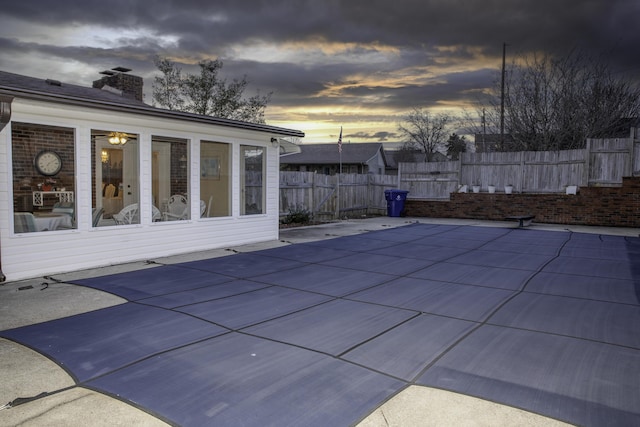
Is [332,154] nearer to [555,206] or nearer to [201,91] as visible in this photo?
[201,91]

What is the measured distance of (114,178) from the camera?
7488 mm

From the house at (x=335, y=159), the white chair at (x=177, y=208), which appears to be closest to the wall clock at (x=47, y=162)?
the white chair at (x=177, y=208)

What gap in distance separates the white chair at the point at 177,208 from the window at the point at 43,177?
172cm

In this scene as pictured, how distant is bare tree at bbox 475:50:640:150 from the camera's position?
19.7m

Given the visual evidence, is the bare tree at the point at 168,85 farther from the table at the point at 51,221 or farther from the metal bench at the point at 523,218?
the metal bench at the point at 523,218

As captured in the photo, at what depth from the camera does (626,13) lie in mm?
15492

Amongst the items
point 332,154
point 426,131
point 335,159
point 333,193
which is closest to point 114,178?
point 333,193

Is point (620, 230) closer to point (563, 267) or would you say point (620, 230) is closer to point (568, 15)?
point (563, 267)

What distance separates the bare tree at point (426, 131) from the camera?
40125mm

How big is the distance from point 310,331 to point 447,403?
5.13ft

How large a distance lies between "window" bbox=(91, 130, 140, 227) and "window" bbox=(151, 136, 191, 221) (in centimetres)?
32

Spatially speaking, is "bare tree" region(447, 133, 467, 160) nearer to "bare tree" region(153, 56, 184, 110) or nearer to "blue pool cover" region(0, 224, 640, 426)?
"bare tree" region(153, 56, 184, 110)

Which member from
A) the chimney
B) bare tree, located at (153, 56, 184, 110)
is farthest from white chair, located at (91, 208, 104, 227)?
bare tree, located at (153, 56, 184, 110)

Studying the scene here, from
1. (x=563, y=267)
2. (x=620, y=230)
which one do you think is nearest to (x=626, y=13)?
(x=620, y=230)
